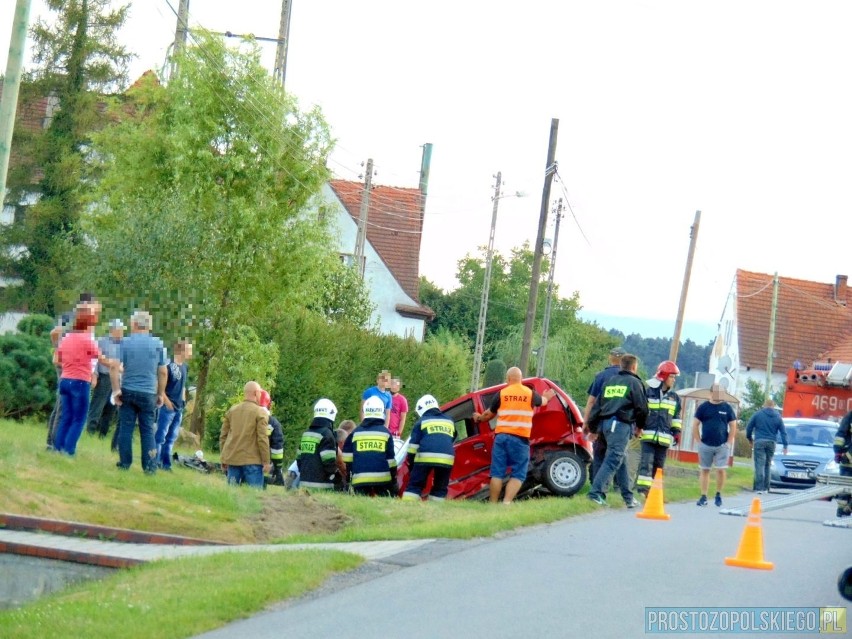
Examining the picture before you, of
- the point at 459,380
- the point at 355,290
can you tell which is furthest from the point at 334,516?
the point at 355,290

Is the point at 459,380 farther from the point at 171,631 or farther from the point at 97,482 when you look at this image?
the point at 171,631

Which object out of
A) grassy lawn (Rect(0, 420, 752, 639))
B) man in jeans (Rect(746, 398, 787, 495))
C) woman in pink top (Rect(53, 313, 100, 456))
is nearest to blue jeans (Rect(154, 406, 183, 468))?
grassy lawn (Rect(0, 420, 752, 639))

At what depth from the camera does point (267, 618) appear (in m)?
8.09

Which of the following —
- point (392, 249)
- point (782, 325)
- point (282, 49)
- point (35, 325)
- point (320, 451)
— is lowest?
point (320, 451)

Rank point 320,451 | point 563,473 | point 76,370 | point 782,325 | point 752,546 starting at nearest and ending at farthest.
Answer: point 752,546
point 76,370
point 320,451
point 563,473
point 782,325

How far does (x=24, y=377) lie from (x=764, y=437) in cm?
1306

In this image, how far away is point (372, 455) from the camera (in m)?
16.2

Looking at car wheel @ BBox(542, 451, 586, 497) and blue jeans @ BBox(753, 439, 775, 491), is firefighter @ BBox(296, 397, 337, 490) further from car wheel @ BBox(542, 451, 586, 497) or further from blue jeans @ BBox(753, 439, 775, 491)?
blue jeans @ BBox(753, 439, 775, 491)

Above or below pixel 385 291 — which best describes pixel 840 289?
above

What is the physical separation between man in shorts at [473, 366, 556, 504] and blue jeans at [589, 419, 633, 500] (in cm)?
91

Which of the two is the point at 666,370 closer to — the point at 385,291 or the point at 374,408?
the point at 374,408

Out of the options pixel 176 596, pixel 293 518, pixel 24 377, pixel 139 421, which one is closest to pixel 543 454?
pixel 293 518

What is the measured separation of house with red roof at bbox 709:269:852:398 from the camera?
2630 inches

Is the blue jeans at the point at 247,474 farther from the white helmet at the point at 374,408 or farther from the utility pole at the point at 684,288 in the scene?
the utility pole at the point at 684,288
